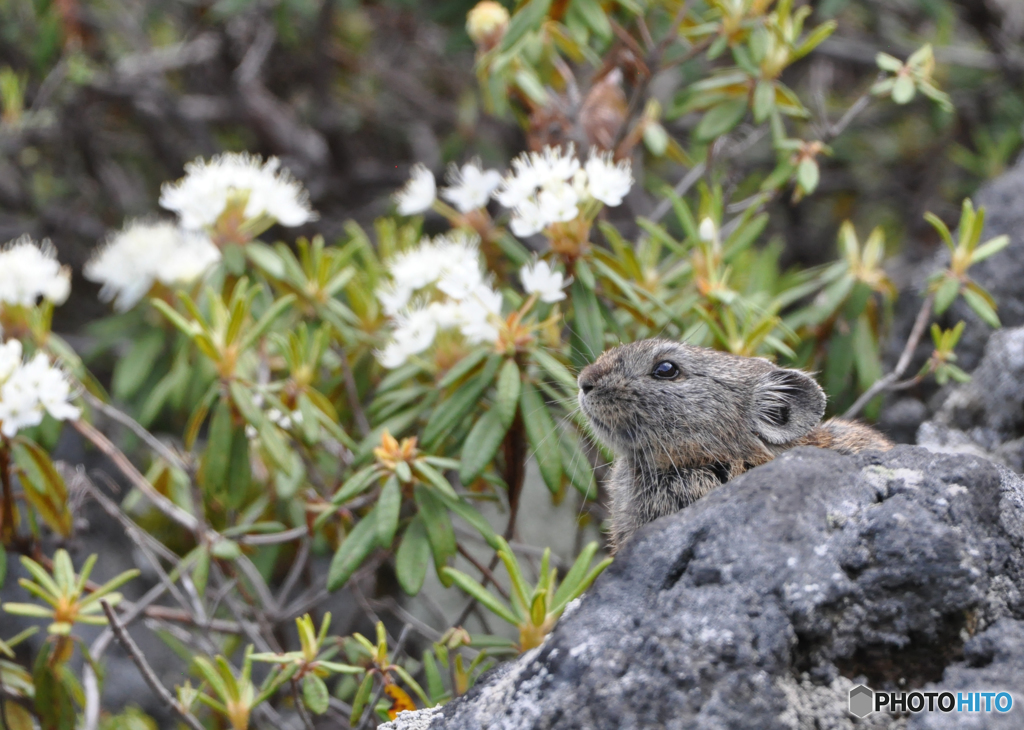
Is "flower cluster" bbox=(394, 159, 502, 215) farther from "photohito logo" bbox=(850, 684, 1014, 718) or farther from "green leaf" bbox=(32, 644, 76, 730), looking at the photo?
"photohito logo" bbox=(850, 684, 1014, 718)

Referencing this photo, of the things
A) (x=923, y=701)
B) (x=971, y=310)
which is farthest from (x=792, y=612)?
(x=971, y=310)

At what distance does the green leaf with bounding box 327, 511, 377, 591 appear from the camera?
144 inches

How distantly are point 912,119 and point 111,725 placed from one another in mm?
7948

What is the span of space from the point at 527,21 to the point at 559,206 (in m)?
1.35

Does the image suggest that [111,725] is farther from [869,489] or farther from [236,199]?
[869,489]

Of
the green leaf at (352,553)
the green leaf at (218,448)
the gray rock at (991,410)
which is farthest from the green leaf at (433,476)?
the gray rock at (991,410)

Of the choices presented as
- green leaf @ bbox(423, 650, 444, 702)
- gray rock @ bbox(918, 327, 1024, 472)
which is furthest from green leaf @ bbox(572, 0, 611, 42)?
green leaf @ bbox(423, 650, 444, 702)

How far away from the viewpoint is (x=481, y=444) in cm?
383

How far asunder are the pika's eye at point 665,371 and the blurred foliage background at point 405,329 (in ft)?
1.63

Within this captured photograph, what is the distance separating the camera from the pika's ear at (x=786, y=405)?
3334 millimetres

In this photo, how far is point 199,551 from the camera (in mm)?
4242

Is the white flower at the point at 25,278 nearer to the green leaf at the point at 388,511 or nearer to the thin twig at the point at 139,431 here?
the thin twig at the point at 139,431

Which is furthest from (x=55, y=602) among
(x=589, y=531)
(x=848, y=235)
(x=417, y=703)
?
(x=848, y=235)

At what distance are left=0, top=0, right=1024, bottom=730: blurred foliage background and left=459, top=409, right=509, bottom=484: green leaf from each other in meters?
0.02
